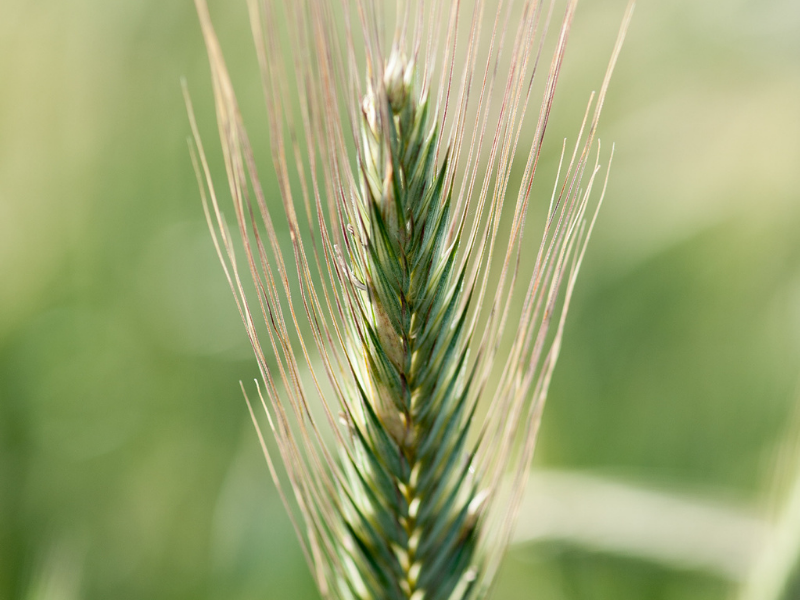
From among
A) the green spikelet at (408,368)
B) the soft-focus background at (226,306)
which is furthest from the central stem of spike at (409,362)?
the soft-focus background at (226,306)

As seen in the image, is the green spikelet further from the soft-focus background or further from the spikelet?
the soft-focus background

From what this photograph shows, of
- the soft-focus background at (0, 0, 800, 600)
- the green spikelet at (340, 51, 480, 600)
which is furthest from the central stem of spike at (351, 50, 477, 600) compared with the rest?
the soft-focus background at (0, 0, 800, 600)

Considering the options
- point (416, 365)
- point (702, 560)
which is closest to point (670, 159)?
point (702, 560)

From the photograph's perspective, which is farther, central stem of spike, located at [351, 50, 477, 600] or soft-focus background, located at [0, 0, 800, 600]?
soft-focus background, located at [0, 0, 800, 600]

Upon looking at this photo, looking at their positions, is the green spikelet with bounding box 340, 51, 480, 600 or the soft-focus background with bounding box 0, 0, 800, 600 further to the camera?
the soft-focus background with bounding box 0, 0, 800, 600

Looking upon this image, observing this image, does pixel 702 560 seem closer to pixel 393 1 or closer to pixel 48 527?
pixel 48 527

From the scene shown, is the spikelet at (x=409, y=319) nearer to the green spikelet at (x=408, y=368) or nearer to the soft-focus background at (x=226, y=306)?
the green spikelet at (x=408, y=368)

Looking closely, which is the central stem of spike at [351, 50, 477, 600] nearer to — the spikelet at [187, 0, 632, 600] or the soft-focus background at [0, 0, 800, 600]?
the spikelet at [187, 0, 632, 600]
